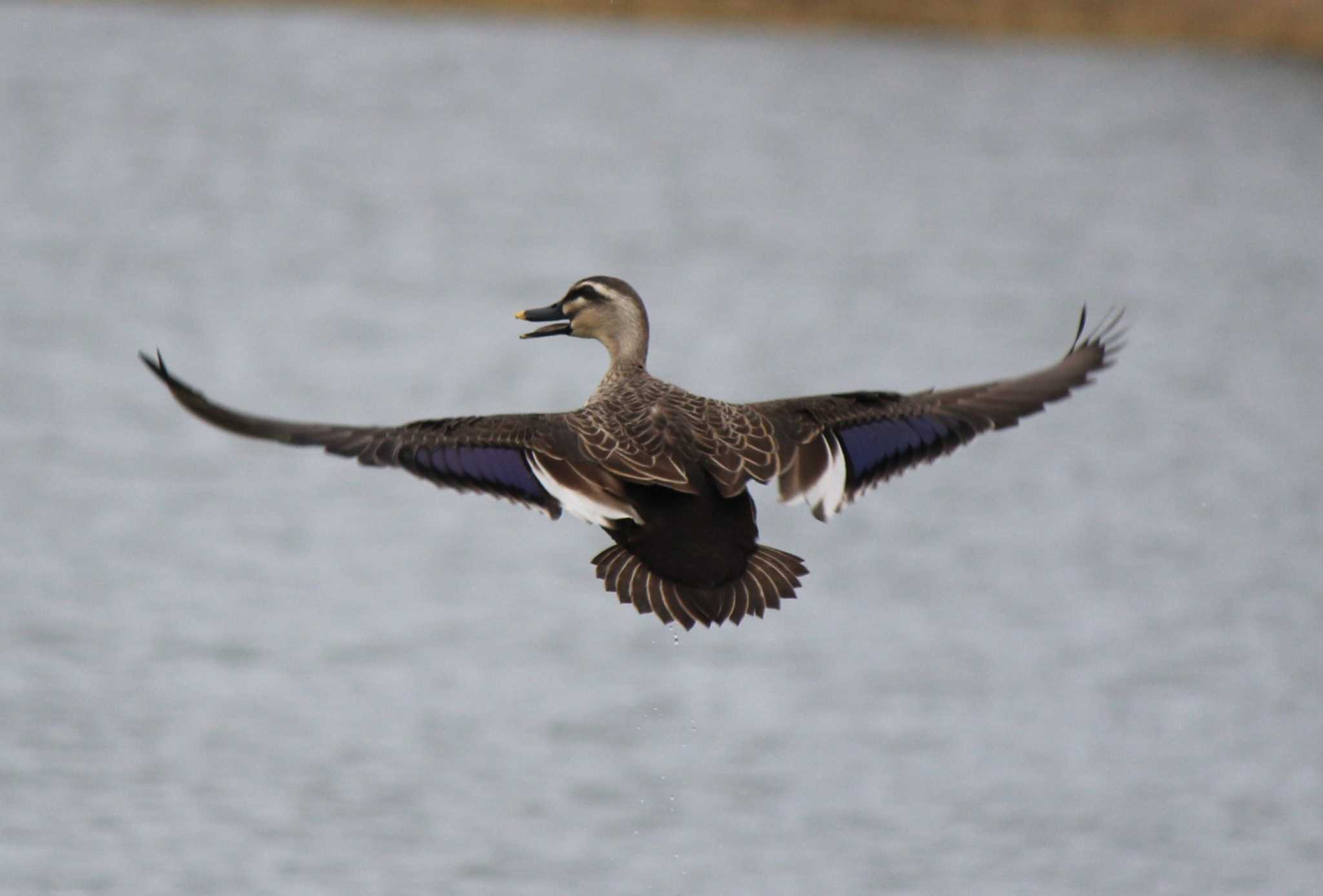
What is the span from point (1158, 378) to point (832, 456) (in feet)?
47.4

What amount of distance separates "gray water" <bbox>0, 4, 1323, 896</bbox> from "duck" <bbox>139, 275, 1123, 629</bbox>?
152 inches

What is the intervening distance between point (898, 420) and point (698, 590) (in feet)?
3.33

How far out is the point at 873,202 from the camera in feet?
92.7

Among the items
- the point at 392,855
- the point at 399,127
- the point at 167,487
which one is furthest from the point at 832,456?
the point at 399,127

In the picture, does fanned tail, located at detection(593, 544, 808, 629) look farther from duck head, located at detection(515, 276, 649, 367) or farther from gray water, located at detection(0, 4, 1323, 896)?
gray water, located at detection(0, 4, 1323, 896)

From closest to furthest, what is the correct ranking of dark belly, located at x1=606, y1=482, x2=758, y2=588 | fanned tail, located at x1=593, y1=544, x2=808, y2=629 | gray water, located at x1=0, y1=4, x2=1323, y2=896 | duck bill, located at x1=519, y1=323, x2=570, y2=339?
fanned tail, located at x1=593, y1=544, x2=808, y2=629, dark belly, located at x1=606, y1=482, x2=758, y2=588, duck bill, located at x1=519, y1=323, x2=570, y2=339, gray water, located at x1=0, y1=4, x2=1323, y2=896

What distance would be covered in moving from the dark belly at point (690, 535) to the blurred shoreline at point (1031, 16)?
2387cm

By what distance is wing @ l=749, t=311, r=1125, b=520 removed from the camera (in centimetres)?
627

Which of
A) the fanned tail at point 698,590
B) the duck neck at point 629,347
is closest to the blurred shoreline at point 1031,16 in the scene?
the duck neck at point 629,347

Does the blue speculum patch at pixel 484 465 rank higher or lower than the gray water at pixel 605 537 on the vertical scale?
lower

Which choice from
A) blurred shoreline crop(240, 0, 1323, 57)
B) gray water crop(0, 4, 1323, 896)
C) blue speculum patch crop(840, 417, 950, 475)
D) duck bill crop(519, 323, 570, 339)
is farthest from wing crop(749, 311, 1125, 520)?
blurred shoreline crop(240, 0, 1323, 57)

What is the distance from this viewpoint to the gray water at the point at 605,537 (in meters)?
10.5

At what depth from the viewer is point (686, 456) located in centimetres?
587

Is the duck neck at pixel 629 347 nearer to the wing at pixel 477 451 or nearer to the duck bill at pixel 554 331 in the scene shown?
the duck bill at pixel 554 331
